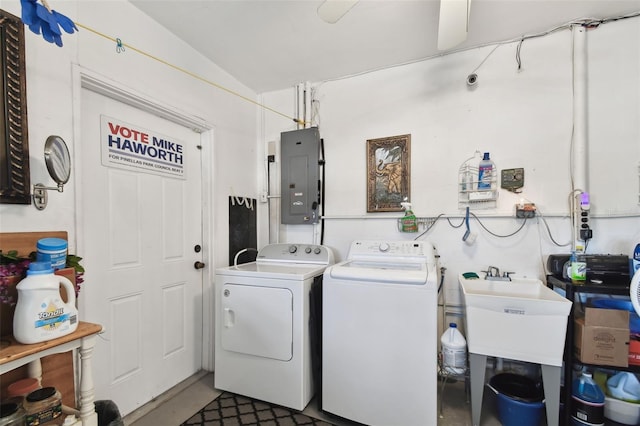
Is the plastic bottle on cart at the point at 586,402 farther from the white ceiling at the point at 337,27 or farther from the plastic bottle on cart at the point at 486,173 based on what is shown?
the white ceiling at the point at 337,27

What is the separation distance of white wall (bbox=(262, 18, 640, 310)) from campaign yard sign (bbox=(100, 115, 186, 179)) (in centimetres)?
132

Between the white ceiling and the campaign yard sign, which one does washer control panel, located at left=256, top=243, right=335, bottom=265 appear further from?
the white ceiling

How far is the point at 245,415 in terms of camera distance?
1809 mm

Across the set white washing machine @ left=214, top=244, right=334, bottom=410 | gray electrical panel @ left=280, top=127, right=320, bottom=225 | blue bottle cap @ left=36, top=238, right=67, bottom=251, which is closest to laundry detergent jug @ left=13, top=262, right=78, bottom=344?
blue bottle cap @ left=36, top=238, right=67, bottom=251

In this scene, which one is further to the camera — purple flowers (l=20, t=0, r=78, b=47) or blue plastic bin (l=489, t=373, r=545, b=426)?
blue plastic bin (l=489, t=373, r=545, b=426)

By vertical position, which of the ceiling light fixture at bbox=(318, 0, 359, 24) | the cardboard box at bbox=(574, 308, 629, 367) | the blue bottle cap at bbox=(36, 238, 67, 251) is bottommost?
the cardboard box at bbox=(574, 308, 629, 367)

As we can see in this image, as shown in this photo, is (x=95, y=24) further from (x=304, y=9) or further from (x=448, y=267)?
(x=448, y=267)

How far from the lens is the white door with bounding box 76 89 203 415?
1.63 metres

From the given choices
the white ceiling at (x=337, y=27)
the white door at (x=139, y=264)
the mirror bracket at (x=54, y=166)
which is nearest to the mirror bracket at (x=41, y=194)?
the mirror bracket at (x=54, y=166)

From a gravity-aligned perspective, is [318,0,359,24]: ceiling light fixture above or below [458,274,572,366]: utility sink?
above

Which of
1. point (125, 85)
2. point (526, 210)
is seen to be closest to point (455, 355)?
point (526, 210)

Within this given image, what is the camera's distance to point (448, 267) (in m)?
2.25

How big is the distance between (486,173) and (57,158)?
2.61 m

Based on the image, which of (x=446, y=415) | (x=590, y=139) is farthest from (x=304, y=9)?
(x=446, y=415)
